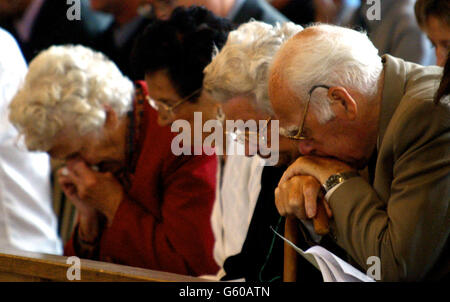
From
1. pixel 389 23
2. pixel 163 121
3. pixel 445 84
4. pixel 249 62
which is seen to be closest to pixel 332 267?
pixel 445 84

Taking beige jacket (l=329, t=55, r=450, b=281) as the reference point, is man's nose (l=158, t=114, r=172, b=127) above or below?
below

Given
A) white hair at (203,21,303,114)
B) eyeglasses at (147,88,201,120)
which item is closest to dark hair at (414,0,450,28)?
white hair at (203,21,303,114)

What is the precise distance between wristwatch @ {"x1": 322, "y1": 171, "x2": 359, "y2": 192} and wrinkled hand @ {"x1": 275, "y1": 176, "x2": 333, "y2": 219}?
3 cm

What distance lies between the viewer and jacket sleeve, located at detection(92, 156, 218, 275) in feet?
8.82

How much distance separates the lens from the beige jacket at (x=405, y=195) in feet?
4.72

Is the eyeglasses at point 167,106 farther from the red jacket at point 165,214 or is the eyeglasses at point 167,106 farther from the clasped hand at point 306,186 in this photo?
the clasped hand at point 306,186

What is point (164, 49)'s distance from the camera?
2607 mm

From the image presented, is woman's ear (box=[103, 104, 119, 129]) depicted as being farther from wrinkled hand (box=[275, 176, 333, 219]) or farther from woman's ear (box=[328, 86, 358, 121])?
woman's ear (box=[328, 86, 358, 121])

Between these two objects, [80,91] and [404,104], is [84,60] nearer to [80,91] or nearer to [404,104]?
[80,91]

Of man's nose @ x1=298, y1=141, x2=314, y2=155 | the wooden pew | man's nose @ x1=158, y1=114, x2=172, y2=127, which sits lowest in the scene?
the wooden pew

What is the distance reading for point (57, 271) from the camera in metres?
1.77

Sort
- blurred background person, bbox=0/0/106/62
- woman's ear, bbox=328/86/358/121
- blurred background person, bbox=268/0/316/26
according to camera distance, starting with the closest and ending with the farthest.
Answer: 1. woman's ear, bbox=328/86/358/121
2. blurred background person, bbox=268/0/316/26
3. blurred background person, bbox=0/0/106/62

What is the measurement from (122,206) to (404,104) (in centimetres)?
155
